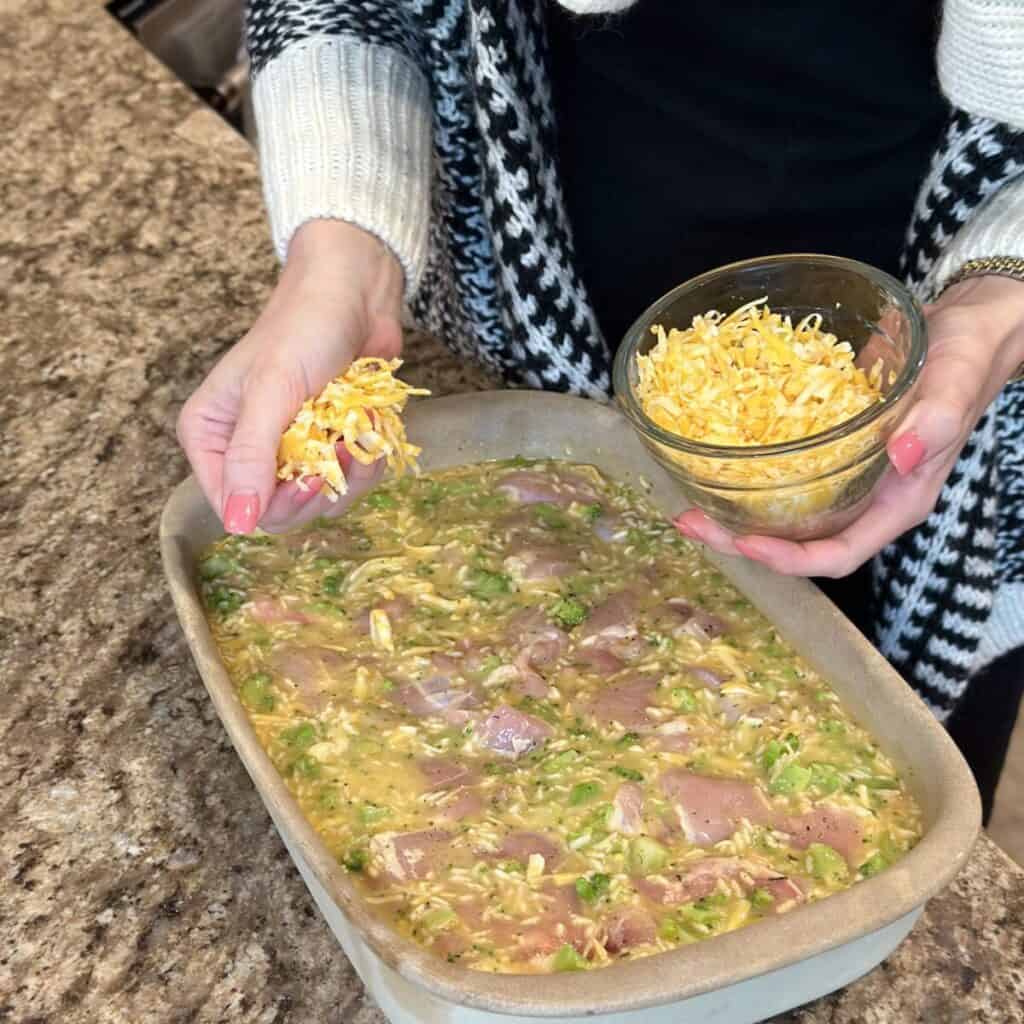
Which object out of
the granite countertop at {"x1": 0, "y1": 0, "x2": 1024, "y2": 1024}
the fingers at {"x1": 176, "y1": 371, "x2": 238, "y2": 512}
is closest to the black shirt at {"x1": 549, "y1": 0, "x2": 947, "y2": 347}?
the granite countertop at {"x1": 0, "y1": 0, "x2": 1024, "y2": 1024}

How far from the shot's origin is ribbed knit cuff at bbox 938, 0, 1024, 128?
1005 millimetres

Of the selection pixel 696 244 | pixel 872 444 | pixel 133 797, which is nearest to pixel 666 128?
pixel 696 244

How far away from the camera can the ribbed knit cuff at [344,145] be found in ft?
4.02

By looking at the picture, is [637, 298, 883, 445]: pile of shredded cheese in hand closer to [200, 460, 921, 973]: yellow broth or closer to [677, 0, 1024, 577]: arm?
[677, 0, 1024, 577]: arm

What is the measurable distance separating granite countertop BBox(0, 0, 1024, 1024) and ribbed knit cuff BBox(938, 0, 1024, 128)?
0.61 meters

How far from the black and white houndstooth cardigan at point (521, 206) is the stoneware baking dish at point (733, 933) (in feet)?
0.63

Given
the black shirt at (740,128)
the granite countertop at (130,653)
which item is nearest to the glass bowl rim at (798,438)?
the black shirt at (740,128)

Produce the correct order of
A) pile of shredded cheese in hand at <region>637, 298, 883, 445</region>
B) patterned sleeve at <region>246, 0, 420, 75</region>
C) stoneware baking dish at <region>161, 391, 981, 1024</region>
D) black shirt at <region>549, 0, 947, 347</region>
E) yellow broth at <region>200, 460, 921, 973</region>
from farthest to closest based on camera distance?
patterned sleeve at <region>246, 0, 420, 75</region>
black shirt at <region>549, 0, 947, 347</region>
pile of shredded cheese in hand at <region>637, 298, 883, 445</region>
yellow broth at <region>200, 460, 921, 973</region>
stoneware baking dish at <region>161, 391, 981, 1024</region>

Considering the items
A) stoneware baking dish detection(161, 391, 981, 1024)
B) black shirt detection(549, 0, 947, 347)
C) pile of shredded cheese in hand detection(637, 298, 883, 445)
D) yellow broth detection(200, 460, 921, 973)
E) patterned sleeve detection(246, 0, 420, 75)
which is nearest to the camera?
stoneware baking dish detection(161, 391, 981, 1024)

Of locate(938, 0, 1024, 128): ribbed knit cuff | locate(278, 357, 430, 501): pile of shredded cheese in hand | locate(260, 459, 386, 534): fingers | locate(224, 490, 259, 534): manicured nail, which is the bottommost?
locate(260, 459, 386, 534): fingers

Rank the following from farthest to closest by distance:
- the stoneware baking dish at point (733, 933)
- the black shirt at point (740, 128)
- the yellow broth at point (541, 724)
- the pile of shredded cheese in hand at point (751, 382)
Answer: the black shirt at point (740, 128) → the pile of shredded cheese in hand at point (751, 382) → the yellow broth at point (541, 724) → the stoneware baking dish at point (733, 933)

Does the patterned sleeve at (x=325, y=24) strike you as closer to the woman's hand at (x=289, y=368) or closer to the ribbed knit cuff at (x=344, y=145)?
the ribbed knit cuff at (x=344, y=145)

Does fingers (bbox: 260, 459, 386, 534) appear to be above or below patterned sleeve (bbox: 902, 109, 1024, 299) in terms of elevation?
below

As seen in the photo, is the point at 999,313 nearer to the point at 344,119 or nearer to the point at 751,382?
the point at 751,382
